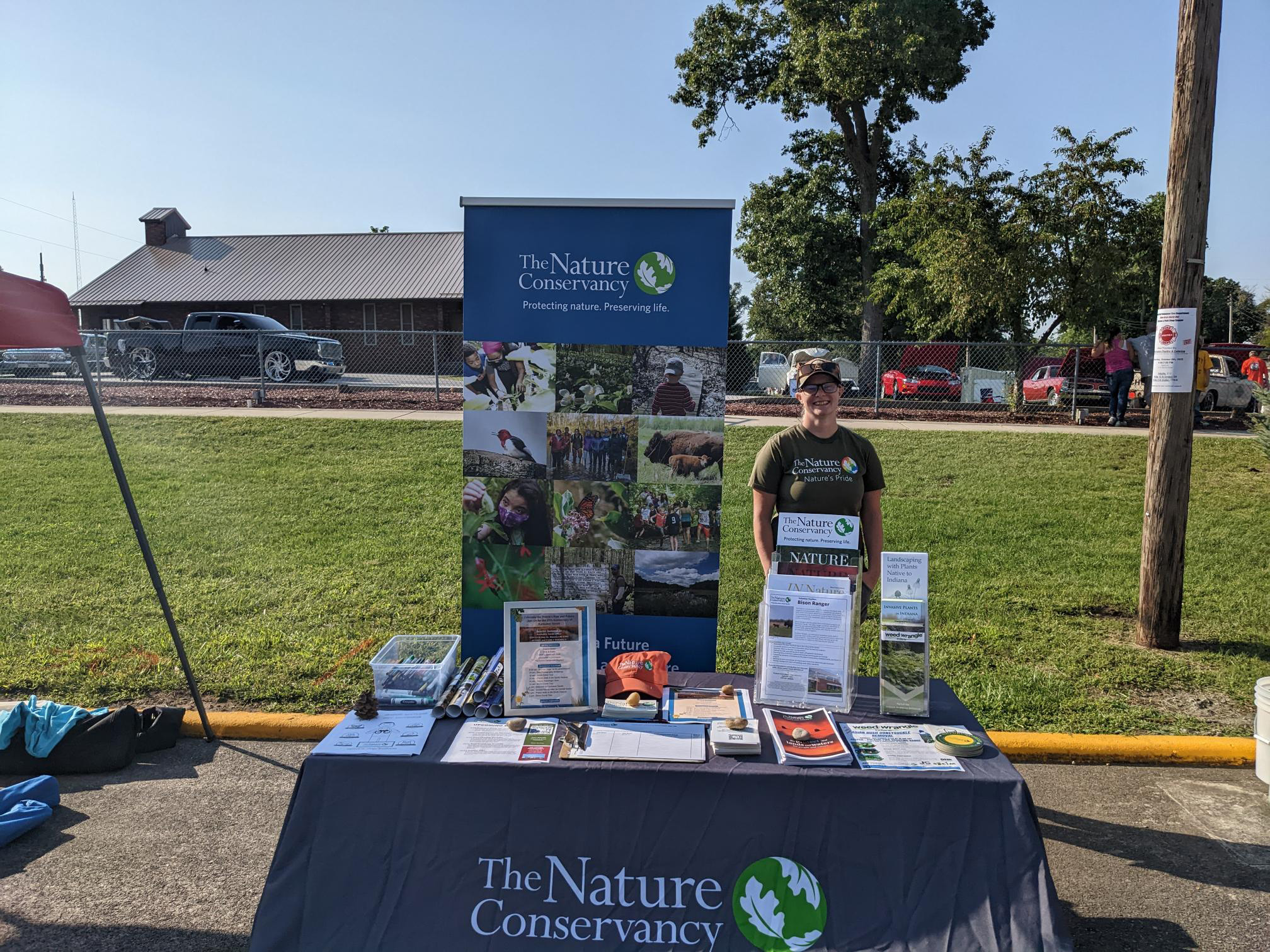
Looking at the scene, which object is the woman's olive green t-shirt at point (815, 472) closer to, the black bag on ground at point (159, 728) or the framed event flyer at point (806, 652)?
the framed event flyer at point (806, 652)

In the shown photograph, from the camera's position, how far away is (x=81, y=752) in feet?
14.5

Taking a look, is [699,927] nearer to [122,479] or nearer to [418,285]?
[122,479]

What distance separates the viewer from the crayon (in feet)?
11.0

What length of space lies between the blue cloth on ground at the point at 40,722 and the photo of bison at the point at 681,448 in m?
3.13

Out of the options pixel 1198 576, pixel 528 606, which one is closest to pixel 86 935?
pixel 528 606

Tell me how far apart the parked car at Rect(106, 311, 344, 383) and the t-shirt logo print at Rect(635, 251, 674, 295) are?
1602cm

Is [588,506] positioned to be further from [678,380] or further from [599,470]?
[678,380]

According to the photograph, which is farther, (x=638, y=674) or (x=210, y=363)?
(x=210, y=363)

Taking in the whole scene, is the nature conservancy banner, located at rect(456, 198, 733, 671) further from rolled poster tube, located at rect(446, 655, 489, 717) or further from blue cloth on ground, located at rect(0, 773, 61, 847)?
blue cloth on ground, located at rect(0, 773, 61, 847)

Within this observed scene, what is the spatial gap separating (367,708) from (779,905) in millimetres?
1583

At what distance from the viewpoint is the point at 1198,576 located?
25.2 ft

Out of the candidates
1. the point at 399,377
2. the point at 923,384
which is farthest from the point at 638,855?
the point at 923,384

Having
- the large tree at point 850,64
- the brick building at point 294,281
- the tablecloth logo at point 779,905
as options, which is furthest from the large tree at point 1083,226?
the brick building at point 294,281

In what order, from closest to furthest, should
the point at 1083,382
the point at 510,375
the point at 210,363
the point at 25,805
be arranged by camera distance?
the point at 25,805, the point at 510,375, the point at 1083,382, the point at 210,363
